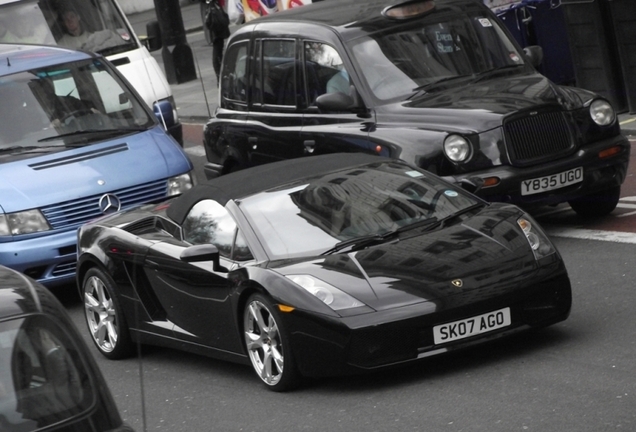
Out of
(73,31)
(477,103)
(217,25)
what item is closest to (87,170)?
(477,103)

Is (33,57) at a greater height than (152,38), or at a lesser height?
greater

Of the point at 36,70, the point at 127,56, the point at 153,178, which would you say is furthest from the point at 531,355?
the point at 127,56

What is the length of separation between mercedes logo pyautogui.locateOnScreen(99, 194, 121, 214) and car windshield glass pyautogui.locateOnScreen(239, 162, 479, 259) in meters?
2.99

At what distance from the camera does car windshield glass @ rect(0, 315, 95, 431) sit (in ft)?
13.2

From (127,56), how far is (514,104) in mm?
7050

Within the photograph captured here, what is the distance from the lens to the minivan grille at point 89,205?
1123 centimetres

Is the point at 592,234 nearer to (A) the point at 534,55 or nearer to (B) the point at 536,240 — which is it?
(A) the point at 534,55

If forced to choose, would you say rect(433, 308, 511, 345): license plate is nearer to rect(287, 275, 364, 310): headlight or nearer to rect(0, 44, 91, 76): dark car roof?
rect(287, 275, 364, 310): headlight

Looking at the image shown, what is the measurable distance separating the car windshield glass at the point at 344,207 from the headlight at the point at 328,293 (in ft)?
1.27

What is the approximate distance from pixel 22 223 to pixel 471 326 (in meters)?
4.66

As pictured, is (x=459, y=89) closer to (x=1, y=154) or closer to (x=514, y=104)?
(x=514, y=104)

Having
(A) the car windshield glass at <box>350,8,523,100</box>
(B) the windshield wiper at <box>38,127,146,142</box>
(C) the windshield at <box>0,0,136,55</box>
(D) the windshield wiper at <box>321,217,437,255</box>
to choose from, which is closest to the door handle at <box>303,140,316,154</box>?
(A) the car windshield glass at <box>350,8,523,100</box>

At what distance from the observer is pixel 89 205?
11.4 m

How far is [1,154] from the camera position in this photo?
1188 centimetres
